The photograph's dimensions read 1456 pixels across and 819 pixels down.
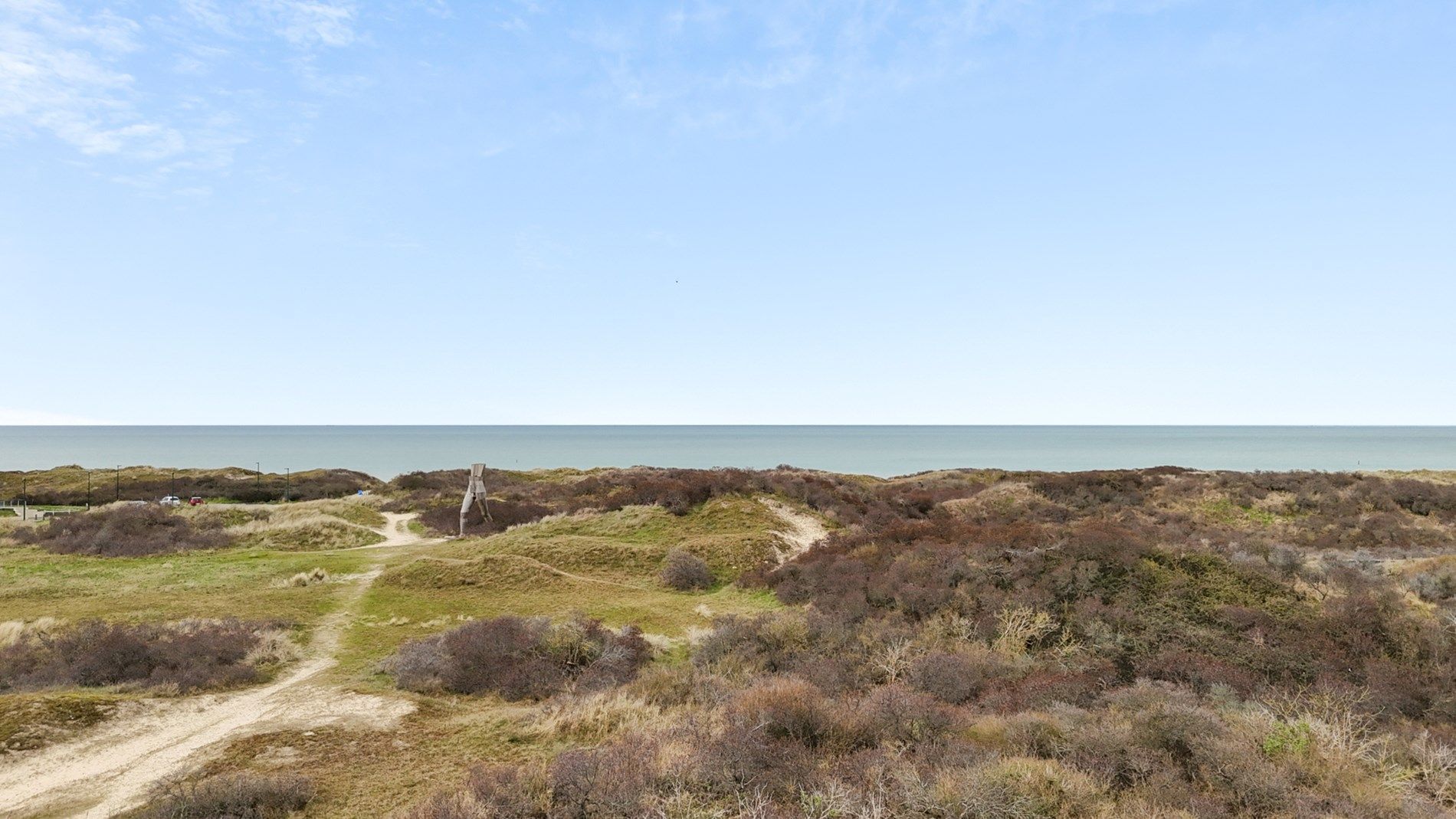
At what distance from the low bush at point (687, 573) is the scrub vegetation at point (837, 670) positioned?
5.5 inches

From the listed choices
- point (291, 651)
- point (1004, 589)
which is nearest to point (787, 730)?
point (1004, 589)

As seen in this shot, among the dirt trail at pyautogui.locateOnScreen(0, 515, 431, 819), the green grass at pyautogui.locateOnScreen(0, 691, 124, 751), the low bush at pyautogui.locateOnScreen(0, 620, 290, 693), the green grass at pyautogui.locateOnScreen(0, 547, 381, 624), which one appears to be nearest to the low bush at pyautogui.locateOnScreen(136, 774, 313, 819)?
the dirt trail at pyautogui.locateOnScreen(0, 515, 431, 819)

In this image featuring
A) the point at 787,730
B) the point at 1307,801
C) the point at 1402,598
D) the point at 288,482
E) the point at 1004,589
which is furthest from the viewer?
the point at 288,482

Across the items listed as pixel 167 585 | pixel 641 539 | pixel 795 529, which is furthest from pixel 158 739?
pixel 795 529

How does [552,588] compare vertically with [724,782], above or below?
below

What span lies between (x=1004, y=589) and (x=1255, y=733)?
25.8 feet

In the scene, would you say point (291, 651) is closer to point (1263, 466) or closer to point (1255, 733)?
point (1255, 733)

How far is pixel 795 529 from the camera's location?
29938mm

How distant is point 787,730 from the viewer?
8.60 m

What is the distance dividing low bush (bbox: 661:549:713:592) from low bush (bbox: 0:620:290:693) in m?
11.5

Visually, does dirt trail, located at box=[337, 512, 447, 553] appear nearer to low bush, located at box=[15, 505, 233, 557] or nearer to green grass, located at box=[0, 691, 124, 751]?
low bush, located at box=[15, 505, 233, 557]

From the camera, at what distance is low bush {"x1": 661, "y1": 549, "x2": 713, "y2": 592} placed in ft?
75.5

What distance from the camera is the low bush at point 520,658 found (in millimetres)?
13031

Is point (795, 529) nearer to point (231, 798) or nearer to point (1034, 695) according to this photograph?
point (1034, 695)
